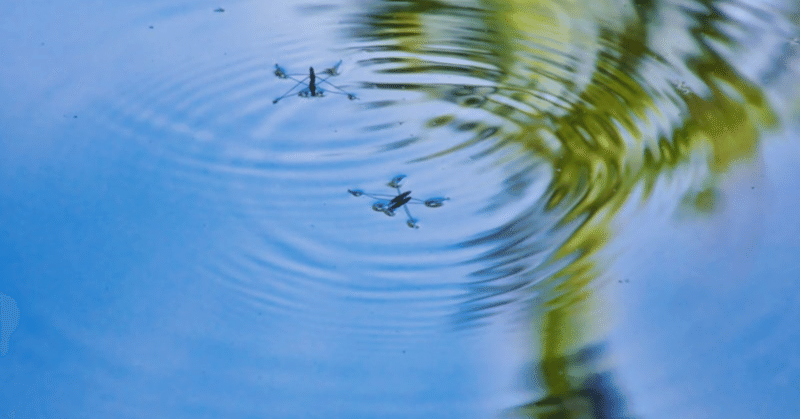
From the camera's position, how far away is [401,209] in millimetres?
2180

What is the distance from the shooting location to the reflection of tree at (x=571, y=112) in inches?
77.1

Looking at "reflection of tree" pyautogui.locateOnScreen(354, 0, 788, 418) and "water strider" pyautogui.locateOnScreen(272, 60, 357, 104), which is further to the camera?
"water strider" pyautogui.locateOnScreen(272, 60, 357, 104)

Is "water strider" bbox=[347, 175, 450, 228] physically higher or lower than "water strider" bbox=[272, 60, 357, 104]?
lower

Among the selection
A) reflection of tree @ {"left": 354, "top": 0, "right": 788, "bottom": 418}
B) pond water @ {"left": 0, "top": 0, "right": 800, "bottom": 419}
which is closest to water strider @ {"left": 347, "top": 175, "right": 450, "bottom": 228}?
pond water @ {"left": 0, "top": 0, "right": 800, "bottom": 419}

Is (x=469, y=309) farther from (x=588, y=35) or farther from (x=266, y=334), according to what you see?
(x=588, y=35)

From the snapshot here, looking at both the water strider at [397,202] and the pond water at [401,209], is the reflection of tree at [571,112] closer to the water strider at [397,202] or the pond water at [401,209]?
the pond water at [401,209]

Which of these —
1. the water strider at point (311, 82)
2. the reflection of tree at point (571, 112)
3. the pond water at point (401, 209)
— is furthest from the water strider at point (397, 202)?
the water strider at point (311, 82)

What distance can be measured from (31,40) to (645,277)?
202 cm

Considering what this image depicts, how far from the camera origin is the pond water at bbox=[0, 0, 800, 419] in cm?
181

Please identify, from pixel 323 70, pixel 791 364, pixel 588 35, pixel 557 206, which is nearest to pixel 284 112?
pixel 323 70

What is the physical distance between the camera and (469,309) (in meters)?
1.94

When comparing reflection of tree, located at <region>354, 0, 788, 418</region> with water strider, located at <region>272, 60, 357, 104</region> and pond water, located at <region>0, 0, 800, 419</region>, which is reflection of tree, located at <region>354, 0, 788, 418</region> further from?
water strider, located at <region>272, 60, 357, 104</region>

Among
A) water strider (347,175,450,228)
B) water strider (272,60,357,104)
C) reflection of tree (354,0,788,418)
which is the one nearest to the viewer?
reflection of tree (354,0,788,418)

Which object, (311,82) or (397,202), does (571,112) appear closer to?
(397,202)
